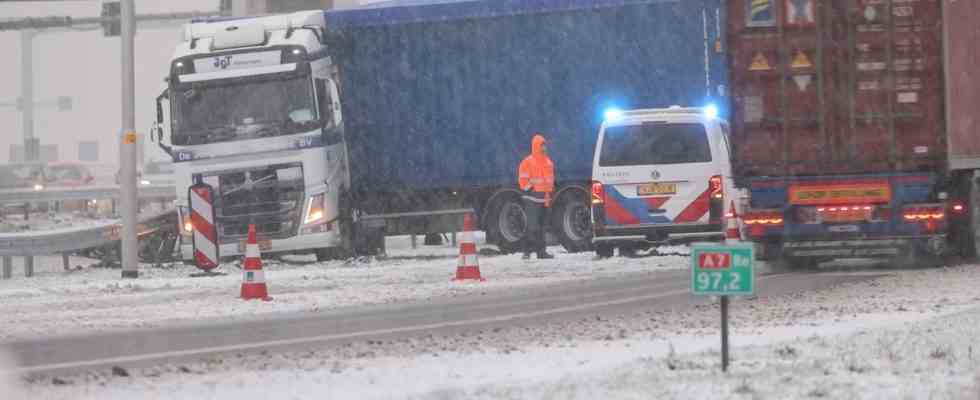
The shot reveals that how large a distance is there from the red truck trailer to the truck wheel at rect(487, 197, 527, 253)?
8.38 m

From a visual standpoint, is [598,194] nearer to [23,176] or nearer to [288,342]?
[288,342]

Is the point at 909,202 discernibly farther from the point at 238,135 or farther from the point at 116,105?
the point at 116,105

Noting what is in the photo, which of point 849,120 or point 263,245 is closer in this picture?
point 849,120

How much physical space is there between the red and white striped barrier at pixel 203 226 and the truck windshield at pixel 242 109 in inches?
129

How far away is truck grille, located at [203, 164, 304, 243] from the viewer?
28.1 meters

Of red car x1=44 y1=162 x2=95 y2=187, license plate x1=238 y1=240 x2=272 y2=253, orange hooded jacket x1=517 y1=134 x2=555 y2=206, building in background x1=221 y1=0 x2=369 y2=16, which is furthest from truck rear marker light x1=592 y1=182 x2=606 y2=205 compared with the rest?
red car x1=44 y1=162 x2=95 y2=187

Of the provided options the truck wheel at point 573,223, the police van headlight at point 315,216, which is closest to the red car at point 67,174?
the police van headlight at point 315,216

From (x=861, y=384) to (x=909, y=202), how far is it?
11.6m

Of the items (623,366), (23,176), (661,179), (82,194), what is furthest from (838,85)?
(23,176)

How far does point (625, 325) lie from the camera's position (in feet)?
47.3

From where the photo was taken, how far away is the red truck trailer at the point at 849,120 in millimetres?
20859

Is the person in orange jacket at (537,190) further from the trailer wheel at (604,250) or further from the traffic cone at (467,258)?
the traffic cone at (467,258)

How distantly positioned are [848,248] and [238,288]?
6.52m

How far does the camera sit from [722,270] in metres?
10.1
